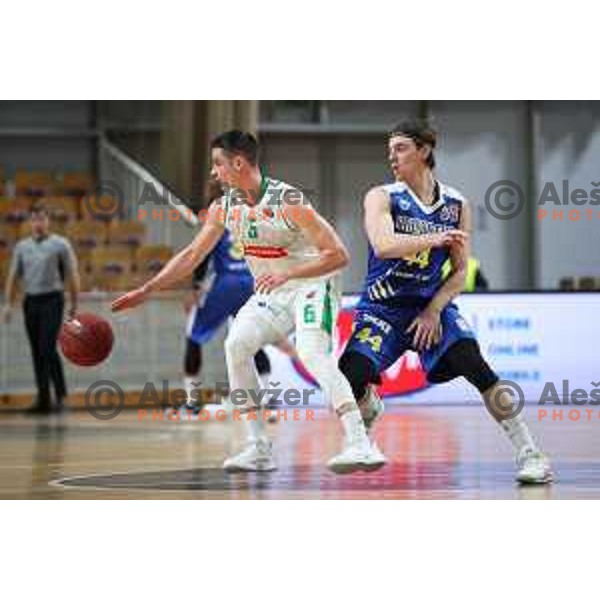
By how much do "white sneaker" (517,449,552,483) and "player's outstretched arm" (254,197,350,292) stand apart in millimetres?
1260

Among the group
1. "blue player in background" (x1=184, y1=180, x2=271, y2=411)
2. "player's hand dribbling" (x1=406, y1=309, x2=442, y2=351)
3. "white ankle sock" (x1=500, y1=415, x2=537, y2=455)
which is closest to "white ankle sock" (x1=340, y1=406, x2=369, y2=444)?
"player's hand dribbling" (x1=406, y1=309, x2=442, y2=351)

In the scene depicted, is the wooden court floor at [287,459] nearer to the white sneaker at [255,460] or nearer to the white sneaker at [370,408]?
the white sneaker at [255,460]

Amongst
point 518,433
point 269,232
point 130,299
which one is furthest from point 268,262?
point 518,433

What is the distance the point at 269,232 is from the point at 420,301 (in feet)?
2.88

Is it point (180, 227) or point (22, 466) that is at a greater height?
point (180, 227)

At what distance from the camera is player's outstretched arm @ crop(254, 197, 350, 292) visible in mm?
7086

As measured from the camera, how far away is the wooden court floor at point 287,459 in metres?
6.89

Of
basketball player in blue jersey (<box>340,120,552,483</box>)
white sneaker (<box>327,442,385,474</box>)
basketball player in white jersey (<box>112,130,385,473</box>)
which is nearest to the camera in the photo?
white sneaker (<box>327,442,385,474</box>)

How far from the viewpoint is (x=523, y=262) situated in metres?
20.2

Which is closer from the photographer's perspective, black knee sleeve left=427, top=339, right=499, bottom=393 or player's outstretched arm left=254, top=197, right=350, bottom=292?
black knee sleeve left=427, top=339, right=499, bottom=393

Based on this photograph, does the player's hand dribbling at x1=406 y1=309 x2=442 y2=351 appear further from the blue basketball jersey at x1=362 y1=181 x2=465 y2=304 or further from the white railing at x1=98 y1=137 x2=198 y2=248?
the white railing at x1=98 y1=137 x2=198 y2=248

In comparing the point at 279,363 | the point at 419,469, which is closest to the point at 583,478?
the point at 419,469
